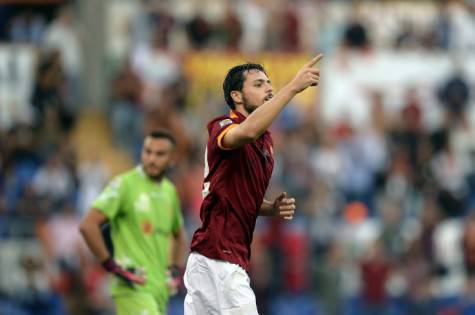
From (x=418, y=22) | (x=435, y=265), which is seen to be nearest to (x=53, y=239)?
(x=435, y=265)

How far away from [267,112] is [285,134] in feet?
45.8

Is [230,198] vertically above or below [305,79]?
below

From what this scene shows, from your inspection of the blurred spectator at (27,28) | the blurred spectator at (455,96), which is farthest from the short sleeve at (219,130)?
the blurred spectator at (455,96)

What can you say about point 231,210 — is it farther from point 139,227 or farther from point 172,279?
point 172,279

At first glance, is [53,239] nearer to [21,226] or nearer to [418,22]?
[21,226]

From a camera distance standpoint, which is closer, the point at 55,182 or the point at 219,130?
the point at 219,130

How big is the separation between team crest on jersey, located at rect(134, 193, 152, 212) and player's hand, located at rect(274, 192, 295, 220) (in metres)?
2.25

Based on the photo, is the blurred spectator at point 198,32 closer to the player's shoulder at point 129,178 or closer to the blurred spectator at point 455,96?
the blurred spectator at point 455,96

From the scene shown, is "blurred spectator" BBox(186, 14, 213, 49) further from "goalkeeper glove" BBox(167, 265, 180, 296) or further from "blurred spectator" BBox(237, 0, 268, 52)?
"goalkeeper glove" BBox(167, 265, 180, 296)

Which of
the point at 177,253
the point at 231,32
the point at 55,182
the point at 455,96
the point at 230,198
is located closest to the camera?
the point at 230,198

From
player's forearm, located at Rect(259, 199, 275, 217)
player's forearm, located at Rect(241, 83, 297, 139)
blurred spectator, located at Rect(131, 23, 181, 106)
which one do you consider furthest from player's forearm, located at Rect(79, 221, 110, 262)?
blurred spectator, located at Rect(131, 23, 181, 106)

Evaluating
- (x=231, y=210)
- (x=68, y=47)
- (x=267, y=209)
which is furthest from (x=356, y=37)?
(x=231, y=210)

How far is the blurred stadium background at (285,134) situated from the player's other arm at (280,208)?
7874mm

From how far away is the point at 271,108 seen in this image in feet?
29.5
